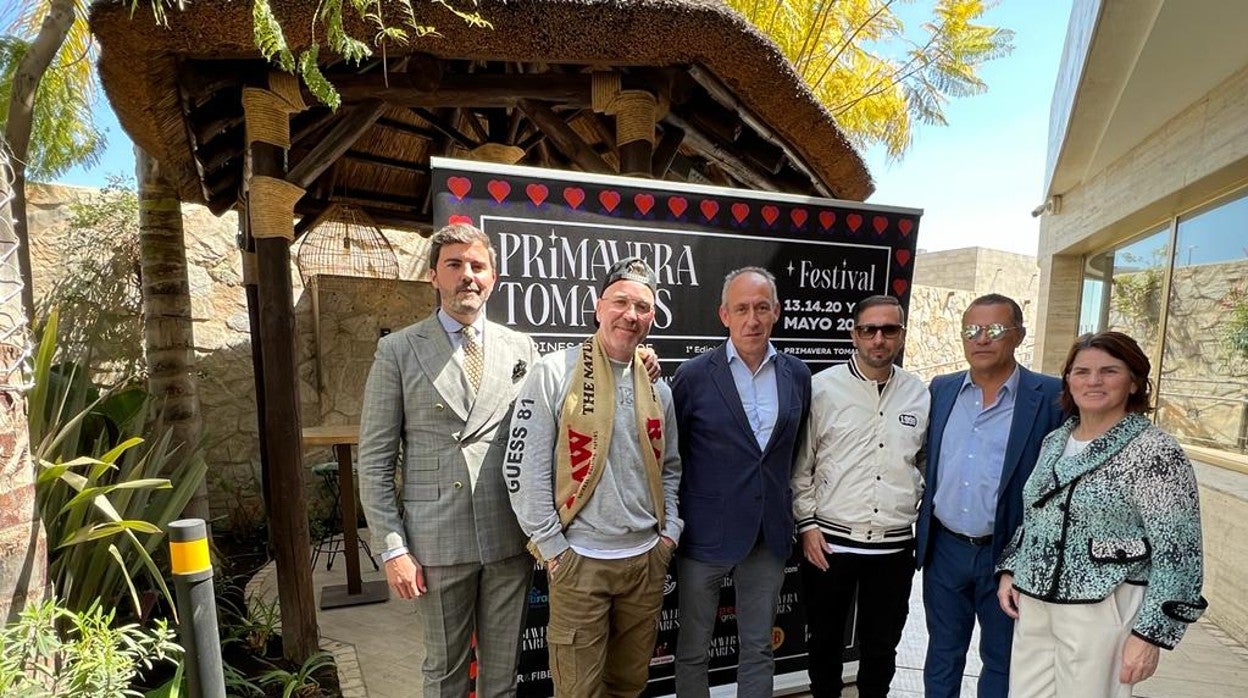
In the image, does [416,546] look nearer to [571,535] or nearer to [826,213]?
[571,535]

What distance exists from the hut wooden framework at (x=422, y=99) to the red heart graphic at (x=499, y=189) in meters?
0.68

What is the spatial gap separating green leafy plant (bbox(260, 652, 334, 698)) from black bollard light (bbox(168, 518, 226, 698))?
4.12ft

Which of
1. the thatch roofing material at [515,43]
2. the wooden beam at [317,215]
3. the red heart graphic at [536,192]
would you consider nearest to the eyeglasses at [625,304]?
the red heart graphic at [536,192]

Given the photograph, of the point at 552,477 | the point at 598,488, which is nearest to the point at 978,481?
the point at 598,488

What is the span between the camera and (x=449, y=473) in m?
1.72

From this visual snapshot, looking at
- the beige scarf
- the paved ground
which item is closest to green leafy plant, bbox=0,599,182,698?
the beige scarf

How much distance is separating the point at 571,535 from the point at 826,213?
1.92 meters

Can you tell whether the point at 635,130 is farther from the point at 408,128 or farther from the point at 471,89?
the point at 408,128

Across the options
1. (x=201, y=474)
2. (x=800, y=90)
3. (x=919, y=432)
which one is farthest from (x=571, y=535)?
(x=800, y=90)

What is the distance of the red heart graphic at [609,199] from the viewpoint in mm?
2266

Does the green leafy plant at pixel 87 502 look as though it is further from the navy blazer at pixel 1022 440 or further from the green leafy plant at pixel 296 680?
the navy blazer at pixel 1022 440

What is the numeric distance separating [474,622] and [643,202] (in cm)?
169

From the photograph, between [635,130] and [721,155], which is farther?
[721,155]

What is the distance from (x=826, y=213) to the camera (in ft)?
8.80
